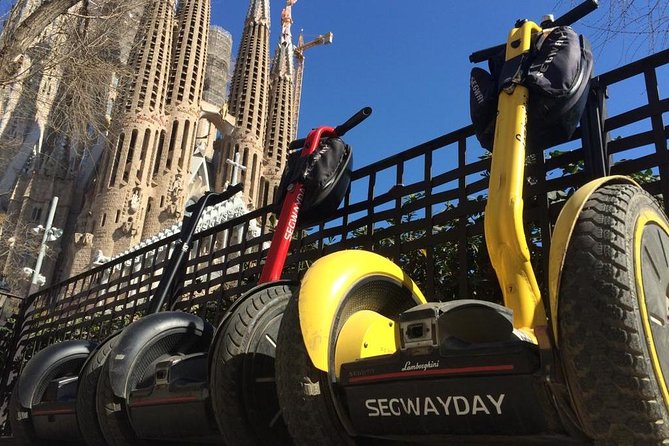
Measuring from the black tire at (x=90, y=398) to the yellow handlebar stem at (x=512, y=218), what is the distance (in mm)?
2076

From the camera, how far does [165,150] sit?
52.0 metres

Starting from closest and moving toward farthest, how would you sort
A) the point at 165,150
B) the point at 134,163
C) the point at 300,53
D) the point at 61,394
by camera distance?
1. the point at 61,394
2. the point at 134,163
3. the point at 165,150
4. the point at 300,53

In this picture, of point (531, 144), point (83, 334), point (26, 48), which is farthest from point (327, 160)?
point (26, 48)

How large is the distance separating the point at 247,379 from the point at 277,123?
68936mm

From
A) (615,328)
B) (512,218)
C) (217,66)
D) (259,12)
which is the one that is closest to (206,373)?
(512,218)

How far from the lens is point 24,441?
3.68 metres

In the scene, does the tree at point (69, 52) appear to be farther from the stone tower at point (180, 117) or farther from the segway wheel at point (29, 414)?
the stone tower at point (180, 117)

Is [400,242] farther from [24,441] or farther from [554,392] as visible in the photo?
[24,441]

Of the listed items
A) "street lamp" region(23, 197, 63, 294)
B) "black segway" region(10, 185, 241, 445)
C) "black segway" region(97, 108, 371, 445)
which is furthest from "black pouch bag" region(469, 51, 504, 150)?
"street lamp" region(23, 197, 63, 294)

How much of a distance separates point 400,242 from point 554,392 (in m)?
1.85

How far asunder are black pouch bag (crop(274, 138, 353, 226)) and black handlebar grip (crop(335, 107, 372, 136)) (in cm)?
6

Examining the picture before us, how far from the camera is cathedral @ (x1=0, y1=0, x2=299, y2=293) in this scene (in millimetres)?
48094

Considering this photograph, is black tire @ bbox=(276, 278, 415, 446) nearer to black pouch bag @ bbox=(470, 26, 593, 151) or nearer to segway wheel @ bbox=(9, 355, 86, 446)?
black pouch bag @ bbox=(470, 26, 593, 151)

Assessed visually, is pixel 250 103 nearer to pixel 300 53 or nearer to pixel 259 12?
pixel 259 12
